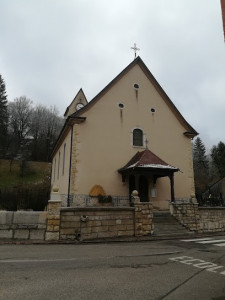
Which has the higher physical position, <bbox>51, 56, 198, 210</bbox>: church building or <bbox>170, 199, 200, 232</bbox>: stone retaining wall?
<bbox>51, 56, 198, 210</bbox>: church building

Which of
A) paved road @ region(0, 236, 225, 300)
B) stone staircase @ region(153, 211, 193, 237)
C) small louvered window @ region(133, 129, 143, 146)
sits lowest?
paved road @ region(0, 236, 225, 300)

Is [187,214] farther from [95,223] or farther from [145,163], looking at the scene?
[95,223]

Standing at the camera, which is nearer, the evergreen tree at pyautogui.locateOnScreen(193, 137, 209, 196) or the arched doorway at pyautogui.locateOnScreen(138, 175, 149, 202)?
the arched doorway at pyautogui.locateOnScreen(138, 175, 149, 202)

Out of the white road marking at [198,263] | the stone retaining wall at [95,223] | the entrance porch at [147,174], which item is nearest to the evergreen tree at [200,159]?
the entrance porch at [147,174]

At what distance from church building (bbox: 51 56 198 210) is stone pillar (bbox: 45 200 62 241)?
6.15 metres

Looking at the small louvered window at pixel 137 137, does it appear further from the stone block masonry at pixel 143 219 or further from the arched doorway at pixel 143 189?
the stone block masonry at pixel 143 219

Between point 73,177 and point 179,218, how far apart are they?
704cm

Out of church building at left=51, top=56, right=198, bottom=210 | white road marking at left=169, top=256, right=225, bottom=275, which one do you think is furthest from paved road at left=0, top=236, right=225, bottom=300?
church building at left=51, top=56, right=198, bottom=210

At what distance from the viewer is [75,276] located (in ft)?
17.5

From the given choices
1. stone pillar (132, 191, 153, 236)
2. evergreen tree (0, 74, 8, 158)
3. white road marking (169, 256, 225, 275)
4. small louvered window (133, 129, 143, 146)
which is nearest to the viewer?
white road marking (169, 256, 225, 275)

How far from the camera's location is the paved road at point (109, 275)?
440 cm

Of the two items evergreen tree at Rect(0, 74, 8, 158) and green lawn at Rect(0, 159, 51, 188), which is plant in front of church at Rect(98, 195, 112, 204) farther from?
evergreen tree at Rect(0, 74, 8, 158)

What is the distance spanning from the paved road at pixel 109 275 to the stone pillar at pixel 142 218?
442 centimetres

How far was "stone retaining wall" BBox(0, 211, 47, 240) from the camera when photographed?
1021 centimetres
